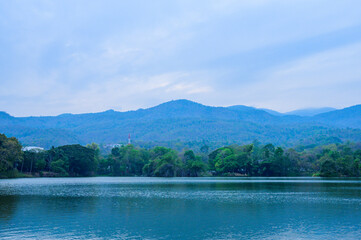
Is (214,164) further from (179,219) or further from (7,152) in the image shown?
(179,219)

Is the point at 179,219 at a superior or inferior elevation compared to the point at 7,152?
inferior

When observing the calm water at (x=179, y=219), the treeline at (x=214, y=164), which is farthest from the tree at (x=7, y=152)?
the calm water at (x=179, y=219)

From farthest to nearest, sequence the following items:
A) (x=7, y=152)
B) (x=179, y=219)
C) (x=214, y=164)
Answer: (x=214, y=164) → (x=7, y=152) → (x=179, y=219)

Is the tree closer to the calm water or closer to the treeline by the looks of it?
the treeline

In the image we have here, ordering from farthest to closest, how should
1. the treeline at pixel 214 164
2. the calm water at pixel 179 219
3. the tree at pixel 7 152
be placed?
the treeline at pixel 214 164 → the tree at pixel 7 152 → the calm water at pixel 179 219

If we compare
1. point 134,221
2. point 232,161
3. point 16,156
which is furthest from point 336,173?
point 134,221

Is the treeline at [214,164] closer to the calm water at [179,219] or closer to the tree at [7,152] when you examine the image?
the tree at [7,152]

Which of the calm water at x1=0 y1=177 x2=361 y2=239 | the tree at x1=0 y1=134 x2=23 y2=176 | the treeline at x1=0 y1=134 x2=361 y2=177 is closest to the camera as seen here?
the calm water at x1=0 y1=177 x2=361 y2=239

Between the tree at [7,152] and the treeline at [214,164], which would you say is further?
the treeline at [214,164]

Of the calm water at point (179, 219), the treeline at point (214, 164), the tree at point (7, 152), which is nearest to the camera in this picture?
the calm water at point (179, 219)

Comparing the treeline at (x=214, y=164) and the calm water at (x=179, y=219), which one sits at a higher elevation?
the treeline at (x=214, y=164)

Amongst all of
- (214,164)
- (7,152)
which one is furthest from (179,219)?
(214,164)

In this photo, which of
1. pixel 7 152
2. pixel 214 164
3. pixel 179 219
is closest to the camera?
pixel 179 219

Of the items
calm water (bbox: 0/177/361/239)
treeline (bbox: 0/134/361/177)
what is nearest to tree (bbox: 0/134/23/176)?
treeline (bbox: 0/134/361/177)
